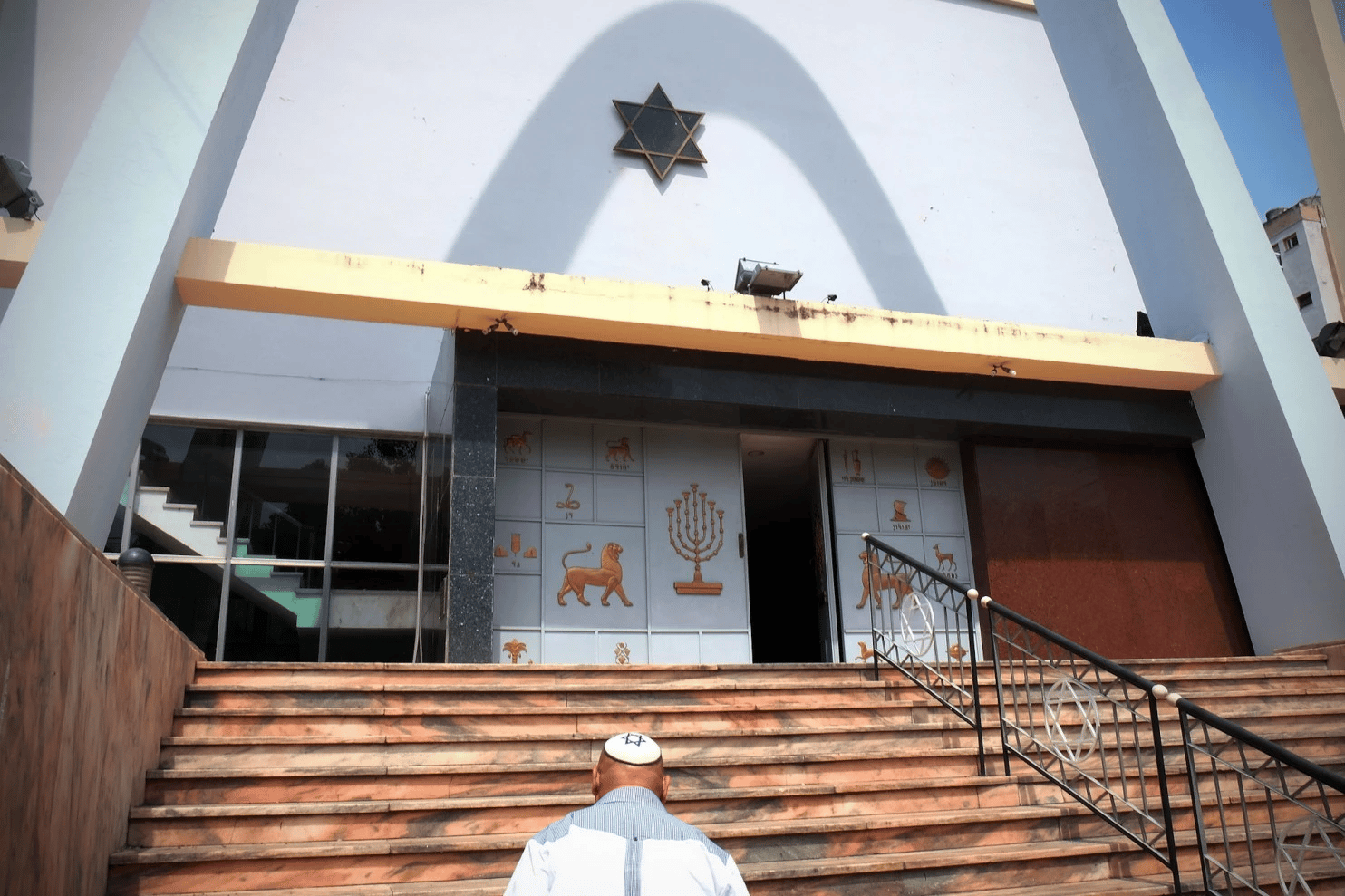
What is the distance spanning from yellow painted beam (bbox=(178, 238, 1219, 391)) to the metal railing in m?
2.86

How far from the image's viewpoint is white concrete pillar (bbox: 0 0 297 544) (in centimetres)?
670

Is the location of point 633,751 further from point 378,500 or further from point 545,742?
point 378,500

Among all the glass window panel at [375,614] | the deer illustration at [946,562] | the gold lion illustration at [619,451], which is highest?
the gold lion illustration at [619,451]

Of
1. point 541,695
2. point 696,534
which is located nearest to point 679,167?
point 696,534

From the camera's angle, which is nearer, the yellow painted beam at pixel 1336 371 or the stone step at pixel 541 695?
the stone step at pixel 541 695

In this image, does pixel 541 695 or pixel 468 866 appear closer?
pixel 468 866

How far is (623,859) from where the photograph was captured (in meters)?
2.45

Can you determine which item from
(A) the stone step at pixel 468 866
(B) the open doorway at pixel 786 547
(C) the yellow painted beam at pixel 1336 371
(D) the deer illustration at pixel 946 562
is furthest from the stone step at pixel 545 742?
(C) the yellow painted beam at pixel 1336 371

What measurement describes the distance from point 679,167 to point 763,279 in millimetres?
3625

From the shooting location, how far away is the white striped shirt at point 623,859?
7.93 feet

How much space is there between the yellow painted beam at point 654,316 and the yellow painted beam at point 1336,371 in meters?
1.44

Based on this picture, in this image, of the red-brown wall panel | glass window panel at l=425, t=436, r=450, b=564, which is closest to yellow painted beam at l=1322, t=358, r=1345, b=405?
the red-brown wall panel

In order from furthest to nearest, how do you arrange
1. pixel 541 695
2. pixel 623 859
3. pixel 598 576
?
pixel 598 576
pixel 541 695
pixel 623 859

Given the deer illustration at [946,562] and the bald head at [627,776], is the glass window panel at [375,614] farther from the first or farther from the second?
the bald head at [627,776]
